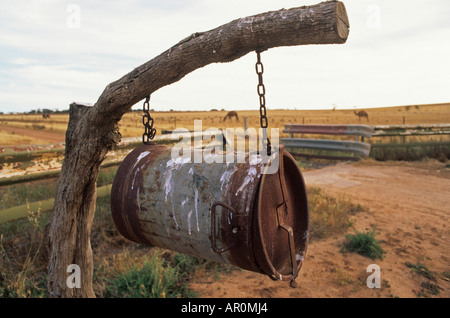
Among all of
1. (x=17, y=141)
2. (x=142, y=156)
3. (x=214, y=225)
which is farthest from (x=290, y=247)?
(x=17, y=141)

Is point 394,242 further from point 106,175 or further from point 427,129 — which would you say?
point 427,129

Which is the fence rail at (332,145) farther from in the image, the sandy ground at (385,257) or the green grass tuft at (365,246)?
the green grass tuft at (365,246)

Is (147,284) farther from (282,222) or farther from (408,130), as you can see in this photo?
(408,130)

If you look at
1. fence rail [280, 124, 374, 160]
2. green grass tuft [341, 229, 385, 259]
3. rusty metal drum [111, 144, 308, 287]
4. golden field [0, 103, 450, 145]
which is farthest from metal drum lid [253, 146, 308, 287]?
golden field [0, 103, 450, 145]

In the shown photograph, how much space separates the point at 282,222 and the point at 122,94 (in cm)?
142

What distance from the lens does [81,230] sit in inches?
117

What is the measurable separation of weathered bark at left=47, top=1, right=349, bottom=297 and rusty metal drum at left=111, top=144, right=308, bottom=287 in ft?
1.32

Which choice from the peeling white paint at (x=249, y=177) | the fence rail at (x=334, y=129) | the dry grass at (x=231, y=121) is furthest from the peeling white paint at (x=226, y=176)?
the dry grass at (x=231, y=121)

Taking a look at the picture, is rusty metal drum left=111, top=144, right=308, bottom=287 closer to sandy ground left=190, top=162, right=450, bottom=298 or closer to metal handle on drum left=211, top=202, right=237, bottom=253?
metal handle on drum left=211, top=202, right=237, bottom=253

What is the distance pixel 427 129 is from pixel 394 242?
771cm

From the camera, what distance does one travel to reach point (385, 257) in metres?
4.37

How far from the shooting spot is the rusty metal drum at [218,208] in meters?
1.88
